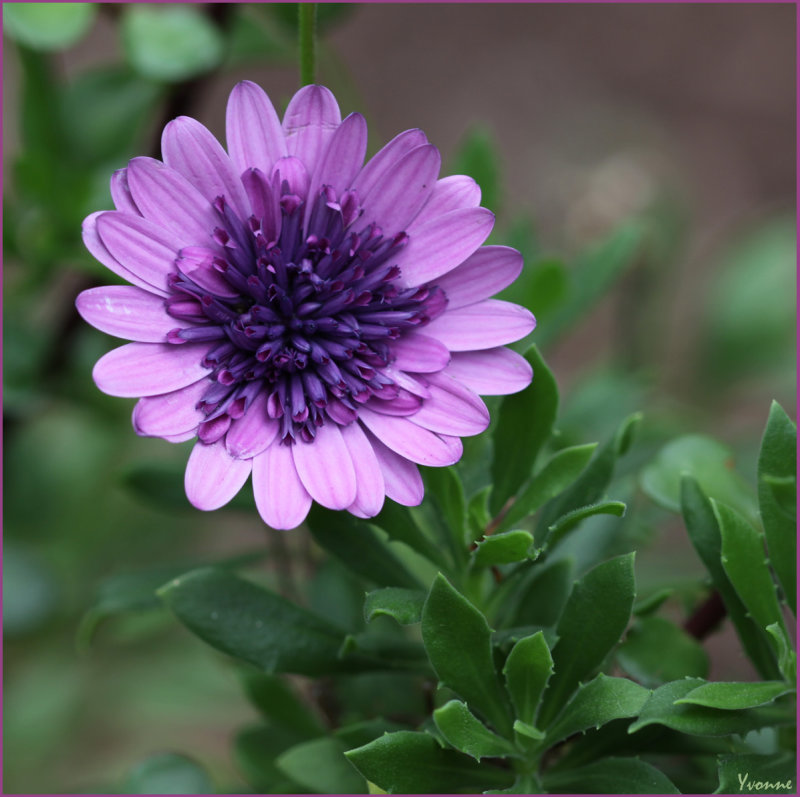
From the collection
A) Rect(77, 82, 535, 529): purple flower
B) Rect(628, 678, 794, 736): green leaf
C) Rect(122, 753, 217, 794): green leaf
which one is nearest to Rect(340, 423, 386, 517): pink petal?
Rect(77, 82, 535, 529): purple flower

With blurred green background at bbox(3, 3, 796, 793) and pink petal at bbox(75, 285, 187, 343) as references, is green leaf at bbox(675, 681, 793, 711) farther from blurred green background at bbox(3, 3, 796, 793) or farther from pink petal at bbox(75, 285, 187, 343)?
pink petal at bbox(75, 285, 187, 343)

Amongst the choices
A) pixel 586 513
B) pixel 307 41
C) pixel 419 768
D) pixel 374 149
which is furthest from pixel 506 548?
pixel 374 149

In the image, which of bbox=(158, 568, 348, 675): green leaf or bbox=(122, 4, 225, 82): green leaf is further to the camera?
bbox=(122, 4, 225, 82): green leaf

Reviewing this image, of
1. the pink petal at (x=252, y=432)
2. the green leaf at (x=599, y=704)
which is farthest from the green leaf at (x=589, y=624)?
the pink petal at (x=252, y=432)

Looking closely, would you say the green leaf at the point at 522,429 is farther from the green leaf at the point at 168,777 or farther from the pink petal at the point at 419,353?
the green leaf at the point at 168,777

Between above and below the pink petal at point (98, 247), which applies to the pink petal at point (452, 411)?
below

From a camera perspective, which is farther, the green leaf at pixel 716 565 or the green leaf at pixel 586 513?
the green leaf at pixel 716 565
